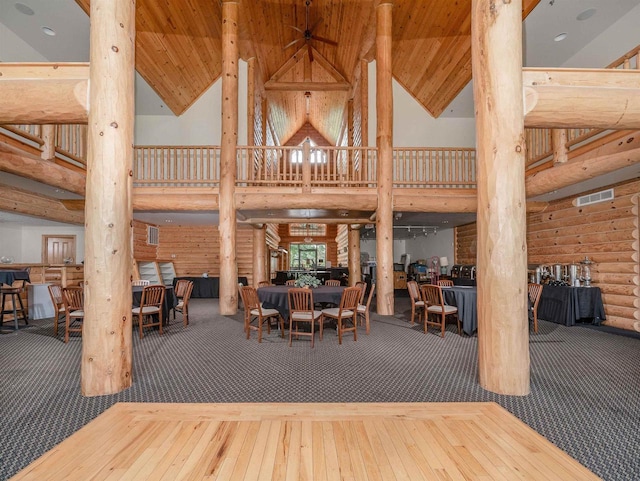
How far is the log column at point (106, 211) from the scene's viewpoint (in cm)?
295

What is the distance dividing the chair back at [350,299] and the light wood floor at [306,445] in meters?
2.41

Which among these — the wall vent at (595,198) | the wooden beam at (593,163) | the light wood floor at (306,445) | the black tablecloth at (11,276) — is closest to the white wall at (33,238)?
the black tablecloth at (11,276)

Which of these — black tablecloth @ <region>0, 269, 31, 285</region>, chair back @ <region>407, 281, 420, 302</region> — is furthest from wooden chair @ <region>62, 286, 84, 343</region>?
chair back @ <region>407, 281, 420, 302</region>

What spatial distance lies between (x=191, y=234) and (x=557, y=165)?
36.6 feet

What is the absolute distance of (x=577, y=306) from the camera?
618 centimetres

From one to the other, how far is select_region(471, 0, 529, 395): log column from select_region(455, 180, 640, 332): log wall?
182 inches

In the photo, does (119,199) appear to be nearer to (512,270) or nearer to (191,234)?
(512,270)

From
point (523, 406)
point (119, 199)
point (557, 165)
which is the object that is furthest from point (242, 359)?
point (557, 165)

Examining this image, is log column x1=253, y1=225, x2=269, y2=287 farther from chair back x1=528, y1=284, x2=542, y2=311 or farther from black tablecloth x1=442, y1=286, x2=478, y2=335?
chair back x1=528, y1=284, x2=542, y2=311

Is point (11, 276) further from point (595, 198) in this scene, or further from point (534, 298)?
point (595, 198)

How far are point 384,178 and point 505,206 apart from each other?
449cm

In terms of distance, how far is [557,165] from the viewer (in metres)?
6.06

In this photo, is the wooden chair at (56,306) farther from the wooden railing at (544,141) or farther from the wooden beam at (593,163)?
the wooden railing at (544,141)

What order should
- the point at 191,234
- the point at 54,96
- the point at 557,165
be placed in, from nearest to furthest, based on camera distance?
1. the point at 54,96
2. the point at 557,165
3. the point at 191,234
